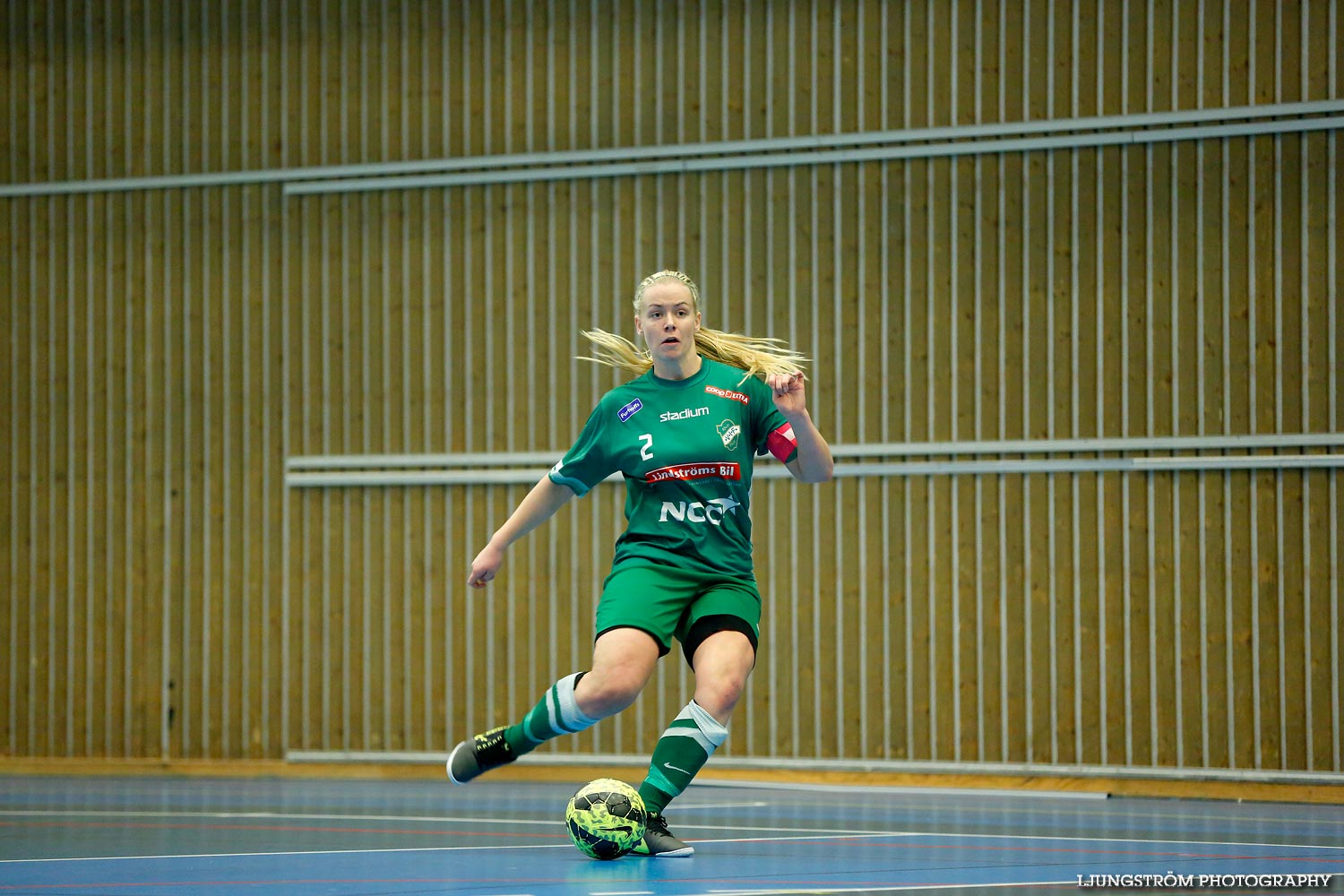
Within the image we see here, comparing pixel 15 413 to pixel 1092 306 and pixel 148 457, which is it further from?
pixel 1092 306

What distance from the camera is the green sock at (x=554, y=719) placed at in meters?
4.95

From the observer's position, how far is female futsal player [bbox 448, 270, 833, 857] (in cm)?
480

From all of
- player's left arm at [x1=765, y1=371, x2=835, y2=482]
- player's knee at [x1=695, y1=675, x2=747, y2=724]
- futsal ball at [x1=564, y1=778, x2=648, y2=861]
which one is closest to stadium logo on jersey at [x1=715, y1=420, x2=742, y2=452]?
player's left arm at [x1=765, y1=371, x2=835, y2=482]

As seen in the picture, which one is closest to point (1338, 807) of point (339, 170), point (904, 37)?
point (904, 37)

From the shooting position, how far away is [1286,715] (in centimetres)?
821

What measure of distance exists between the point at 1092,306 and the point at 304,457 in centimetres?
480

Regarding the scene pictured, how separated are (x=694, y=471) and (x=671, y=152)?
4.70 metres

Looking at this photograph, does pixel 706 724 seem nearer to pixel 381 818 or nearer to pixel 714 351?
pixel 714 351

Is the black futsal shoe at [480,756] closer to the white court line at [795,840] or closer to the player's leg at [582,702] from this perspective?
the player's leg at [582,702]

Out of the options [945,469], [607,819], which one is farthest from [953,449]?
[607,819]

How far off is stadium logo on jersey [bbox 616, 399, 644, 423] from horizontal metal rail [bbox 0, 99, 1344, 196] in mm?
4321

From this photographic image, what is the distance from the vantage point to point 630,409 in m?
5.14

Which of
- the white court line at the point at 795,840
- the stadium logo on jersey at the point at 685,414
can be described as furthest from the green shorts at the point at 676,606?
the white court line at the point at 795,840

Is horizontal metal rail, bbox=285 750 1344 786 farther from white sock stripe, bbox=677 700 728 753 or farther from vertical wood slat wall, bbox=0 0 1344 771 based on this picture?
white sock stripe, bbox=677 700 728 753
